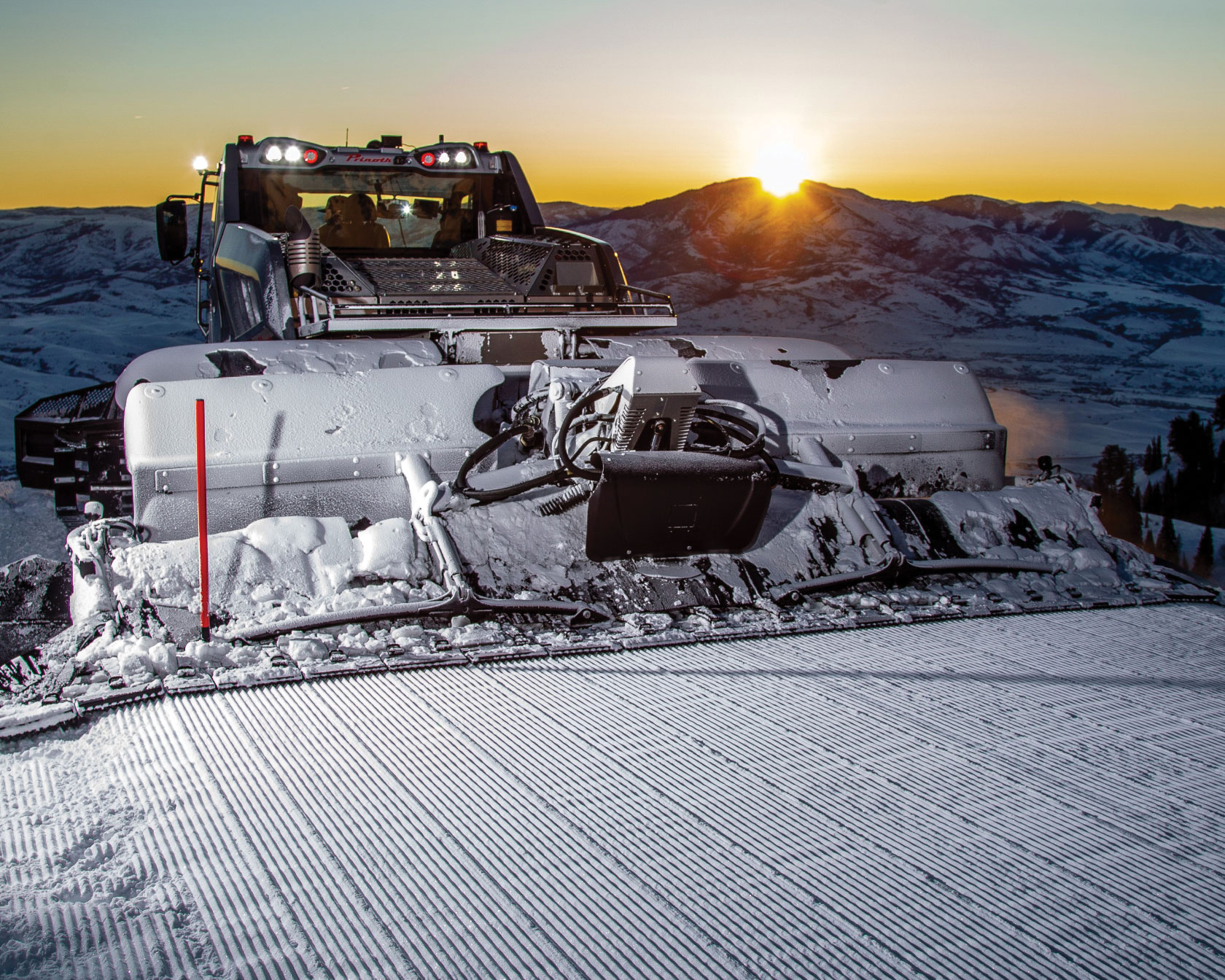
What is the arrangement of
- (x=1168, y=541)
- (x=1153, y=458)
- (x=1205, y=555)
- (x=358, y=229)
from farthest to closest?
(x=1153, y=458)
(x=1168, y=541)
(x=1205, y=555)
(x=358, y=229)

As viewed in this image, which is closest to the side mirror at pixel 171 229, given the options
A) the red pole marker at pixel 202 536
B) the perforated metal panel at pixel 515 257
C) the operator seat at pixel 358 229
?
the operator seat at pixel 358 229

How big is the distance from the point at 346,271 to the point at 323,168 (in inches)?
53.5

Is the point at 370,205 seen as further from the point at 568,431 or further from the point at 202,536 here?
the point at 202,536

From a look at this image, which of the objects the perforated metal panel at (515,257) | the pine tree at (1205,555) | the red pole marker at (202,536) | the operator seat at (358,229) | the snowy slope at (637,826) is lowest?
the pine tree at (1205,555)

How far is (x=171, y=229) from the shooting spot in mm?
6336

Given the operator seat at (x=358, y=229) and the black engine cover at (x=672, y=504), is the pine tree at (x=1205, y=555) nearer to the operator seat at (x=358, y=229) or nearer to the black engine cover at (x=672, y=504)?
the black engine cover at (x=672, y=504)

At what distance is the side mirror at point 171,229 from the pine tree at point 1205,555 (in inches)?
311

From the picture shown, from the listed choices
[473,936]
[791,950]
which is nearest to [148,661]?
[473,936]

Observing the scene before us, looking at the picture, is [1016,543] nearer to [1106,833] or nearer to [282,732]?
[1106,833]

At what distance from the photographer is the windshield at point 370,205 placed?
242 inches

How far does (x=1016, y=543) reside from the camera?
14.1ft

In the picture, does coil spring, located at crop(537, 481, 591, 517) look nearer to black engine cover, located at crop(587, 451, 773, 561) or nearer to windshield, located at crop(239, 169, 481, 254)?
black engine cover, located at crop(587, 451, 773, 561)

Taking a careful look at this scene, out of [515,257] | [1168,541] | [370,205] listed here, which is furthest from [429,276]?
[1168,541]

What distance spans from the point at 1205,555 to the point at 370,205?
7.36 meters
